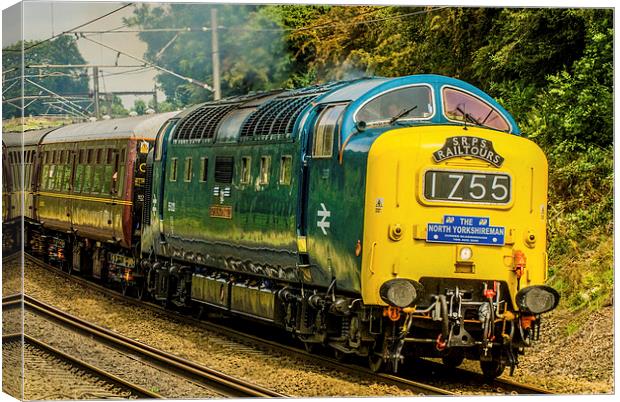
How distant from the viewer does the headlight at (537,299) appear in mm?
14203

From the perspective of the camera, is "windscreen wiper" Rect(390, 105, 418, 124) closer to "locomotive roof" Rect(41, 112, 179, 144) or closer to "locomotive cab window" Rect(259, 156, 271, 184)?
"locomotive cab window" Rect(259, 156, 271, 184)

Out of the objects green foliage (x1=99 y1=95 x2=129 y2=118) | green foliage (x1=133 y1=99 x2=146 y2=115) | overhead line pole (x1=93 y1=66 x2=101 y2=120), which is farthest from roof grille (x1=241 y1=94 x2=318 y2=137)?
green foliage (x1=133 y1=99 x2=146 y2=115)

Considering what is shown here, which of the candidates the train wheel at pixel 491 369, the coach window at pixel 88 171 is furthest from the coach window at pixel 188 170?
the train wheel at pixel 491 369

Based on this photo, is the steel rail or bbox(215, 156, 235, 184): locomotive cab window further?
bbox(215, 156, 235, 184): locomotive cab window

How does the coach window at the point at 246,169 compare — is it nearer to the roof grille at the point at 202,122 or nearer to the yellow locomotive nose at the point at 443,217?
the roof grille at the point at 202,122

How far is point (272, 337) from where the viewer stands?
1845 cm

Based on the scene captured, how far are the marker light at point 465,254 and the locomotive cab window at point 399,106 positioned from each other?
161 centimetres

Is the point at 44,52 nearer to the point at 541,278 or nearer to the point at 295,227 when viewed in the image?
the point at 295,227

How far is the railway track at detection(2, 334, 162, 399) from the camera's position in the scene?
14.5 meters

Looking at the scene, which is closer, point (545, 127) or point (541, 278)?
point (541, 278)

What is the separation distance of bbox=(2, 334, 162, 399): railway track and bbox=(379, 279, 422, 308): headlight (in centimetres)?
263

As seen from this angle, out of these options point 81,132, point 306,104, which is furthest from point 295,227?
point 81,132

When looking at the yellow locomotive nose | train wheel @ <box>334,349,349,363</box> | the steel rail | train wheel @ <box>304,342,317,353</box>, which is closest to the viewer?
the yellow locomotive nose

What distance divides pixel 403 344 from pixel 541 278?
64.1 inches
